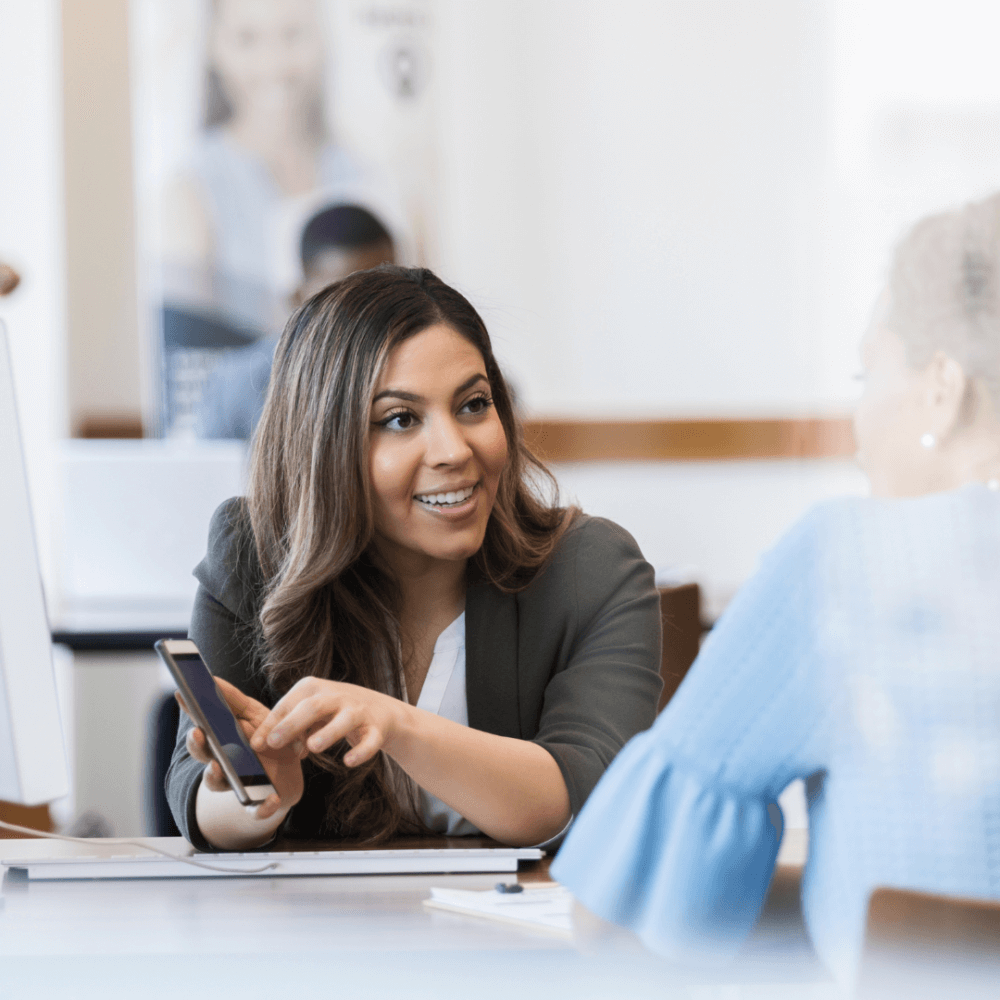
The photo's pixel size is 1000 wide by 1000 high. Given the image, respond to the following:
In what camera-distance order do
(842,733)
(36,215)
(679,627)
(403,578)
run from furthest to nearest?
(36,215), (679,627), (403,578), (842,733)

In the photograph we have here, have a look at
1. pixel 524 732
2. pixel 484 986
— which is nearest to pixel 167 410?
pixel 524 732

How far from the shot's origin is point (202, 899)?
98 centimetres

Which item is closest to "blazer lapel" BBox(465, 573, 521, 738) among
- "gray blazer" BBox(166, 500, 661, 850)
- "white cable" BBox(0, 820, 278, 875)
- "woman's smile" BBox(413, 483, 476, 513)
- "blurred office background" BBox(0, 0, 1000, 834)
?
"gray blazer" BBox(166, 500, 661, 850)

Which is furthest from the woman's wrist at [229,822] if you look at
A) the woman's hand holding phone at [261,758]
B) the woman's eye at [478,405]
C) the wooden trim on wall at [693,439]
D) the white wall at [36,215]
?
the wooden trim on wall at [693,439]

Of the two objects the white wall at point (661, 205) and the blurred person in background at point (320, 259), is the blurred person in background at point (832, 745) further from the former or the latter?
the white wall at point (661, 205)

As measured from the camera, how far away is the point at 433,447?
134 cm

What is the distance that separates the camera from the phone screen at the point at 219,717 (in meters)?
1.00

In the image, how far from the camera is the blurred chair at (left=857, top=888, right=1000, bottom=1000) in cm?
57

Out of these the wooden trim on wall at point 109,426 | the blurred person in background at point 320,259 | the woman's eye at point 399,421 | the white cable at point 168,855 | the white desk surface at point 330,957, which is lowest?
the white cable at point 168,855

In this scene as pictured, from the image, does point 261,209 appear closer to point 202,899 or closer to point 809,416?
point 809,416

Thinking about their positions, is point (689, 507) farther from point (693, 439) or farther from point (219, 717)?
point (219, 717)

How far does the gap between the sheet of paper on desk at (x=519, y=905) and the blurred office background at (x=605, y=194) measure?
9.16 ft

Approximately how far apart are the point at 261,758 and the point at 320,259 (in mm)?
2736

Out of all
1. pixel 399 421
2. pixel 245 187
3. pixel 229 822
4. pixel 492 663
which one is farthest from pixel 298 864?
pixel 245 187
